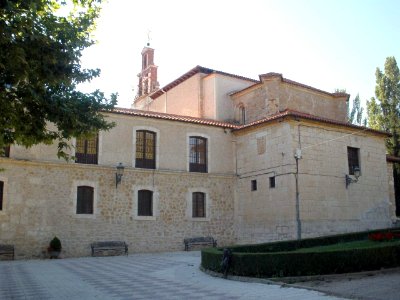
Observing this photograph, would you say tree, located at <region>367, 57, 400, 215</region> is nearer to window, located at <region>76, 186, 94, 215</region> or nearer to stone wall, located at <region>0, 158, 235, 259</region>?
stone wall, located at <region>0, 158, 235, 259</region>

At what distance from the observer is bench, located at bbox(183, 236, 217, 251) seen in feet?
66.6

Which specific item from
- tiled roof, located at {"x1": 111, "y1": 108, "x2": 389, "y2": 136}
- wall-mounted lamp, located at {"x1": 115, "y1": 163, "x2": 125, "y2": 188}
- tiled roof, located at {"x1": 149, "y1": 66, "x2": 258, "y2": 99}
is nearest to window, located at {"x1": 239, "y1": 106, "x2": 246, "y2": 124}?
tiled roof, located at {"x1": 149, "y1": 66, "x2": 258, "y2": 99}

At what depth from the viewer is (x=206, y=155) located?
2197cm

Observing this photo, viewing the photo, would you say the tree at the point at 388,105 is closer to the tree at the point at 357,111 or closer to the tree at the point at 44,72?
the tree at the point at 357,111

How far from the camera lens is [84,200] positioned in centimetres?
1847

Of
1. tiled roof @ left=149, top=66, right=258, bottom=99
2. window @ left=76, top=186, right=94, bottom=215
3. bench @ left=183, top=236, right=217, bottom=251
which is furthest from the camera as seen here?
tiled roof @ left=149, top=66, right=258, bottom=99

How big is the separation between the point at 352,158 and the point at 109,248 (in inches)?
A: 510

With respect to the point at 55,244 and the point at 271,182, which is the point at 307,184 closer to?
the point at 271,182

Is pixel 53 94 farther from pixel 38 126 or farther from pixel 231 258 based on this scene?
pixel 231 258

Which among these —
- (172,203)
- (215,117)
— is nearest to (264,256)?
(172,203)

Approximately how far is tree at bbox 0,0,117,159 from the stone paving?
3.13 meters

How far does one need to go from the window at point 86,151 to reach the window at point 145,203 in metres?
2.75

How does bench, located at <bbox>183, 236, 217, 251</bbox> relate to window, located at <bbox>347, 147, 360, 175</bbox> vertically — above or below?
below

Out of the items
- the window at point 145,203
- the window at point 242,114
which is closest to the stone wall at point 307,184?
the window at point 242,114
